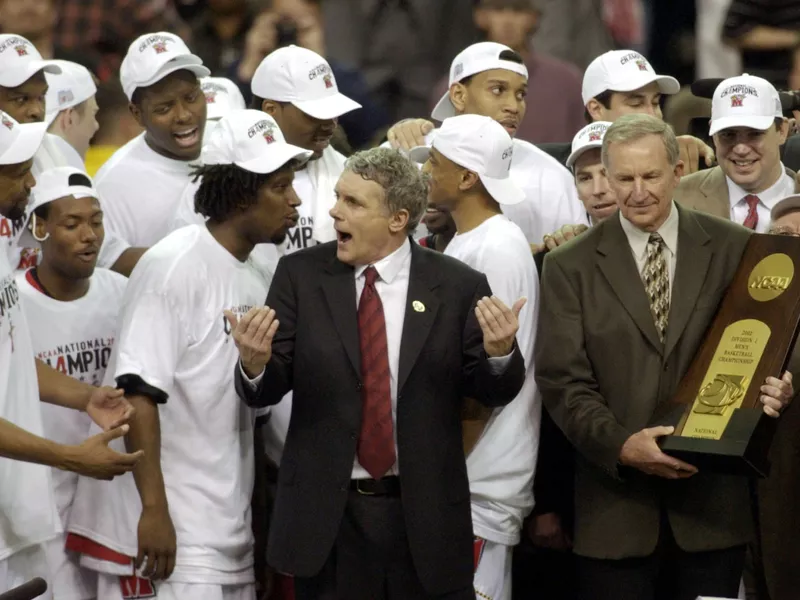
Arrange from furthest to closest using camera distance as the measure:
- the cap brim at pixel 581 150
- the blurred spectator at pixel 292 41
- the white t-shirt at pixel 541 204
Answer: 1. the blurred spectator at pixel 292 41
2. the white t-shirt at pixel 541 204
3. the cap brim at pixel 581 150

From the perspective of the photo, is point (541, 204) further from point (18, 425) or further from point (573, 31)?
point (18, 425)

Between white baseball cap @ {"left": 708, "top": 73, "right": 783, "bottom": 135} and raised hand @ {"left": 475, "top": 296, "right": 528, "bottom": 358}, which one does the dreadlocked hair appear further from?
white baseball cap @ {"left": 708, "top": 73, "right": 783, "bottom": 135}

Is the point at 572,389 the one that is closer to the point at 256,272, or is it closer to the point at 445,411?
the point at 445,411

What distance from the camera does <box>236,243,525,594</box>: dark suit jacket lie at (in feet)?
17.0

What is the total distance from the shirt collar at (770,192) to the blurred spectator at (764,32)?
6.39 ft

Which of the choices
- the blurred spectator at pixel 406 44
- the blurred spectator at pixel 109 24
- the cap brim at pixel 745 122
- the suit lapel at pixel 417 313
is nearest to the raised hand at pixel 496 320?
the suit lapel at pixel 417 313

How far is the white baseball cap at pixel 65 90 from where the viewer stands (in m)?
7.07

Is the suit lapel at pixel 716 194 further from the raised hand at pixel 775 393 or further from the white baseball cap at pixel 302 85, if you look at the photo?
the white baseball cap at pixel 302 85

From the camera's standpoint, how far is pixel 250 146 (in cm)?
568

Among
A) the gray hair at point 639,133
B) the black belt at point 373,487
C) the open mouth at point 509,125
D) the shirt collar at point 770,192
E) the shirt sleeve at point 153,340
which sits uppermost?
the open mouth at point 509,125

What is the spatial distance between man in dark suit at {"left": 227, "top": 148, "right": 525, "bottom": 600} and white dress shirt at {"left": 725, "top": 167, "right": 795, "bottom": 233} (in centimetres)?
137

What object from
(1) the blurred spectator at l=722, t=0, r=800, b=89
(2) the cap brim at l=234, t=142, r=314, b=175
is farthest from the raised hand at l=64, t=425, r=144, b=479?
(1) the blurred spectator at l=722, t=0, r=800, b=89

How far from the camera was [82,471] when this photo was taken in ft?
15.7

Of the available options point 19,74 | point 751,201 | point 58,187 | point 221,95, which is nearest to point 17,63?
point 19,74
